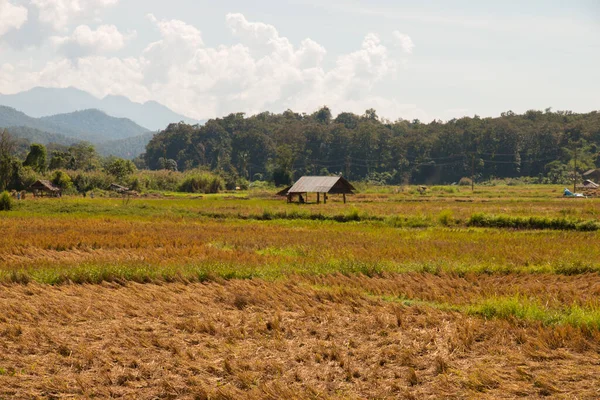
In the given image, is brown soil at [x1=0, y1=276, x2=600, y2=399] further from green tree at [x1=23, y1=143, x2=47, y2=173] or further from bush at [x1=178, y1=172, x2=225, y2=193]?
green tree at [x1=23, y1=143, x2=47, y2=173]

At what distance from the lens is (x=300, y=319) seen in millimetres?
8719

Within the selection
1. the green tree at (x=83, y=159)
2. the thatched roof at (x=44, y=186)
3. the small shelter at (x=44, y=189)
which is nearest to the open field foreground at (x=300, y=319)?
the thatched roof at (x=44, y=186)

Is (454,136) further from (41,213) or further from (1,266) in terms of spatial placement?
(1,266)

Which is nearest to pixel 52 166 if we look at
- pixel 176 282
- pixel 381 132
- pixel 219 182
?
A: pixel 219 182

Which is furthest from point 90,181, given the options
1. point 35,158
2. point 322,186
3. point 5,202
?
point 322,186

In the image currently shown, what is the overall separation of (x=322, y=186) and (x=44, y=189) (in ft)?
79.8

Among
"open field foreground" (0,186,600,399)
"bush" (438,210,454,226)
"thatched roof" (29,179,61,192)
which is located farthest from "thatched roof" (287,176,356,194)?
"thatched roof" (29,179,61,192)

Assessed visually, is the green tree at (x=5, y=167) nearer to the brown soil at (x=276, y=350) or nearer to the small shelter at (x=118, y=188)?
the small shelter at (x=118, y=188)

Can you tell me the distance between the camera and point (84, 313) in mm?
8914

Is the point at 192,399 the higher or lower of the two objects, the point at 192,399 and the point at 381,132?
the lower

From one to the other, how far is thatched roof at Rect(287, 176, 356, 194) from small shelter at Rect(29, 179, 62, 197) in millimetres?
21435

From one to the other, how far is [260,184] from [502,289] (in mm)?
60318

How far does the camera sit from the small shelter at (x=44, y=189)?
150 ft

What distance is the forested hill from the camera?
7556 cm
